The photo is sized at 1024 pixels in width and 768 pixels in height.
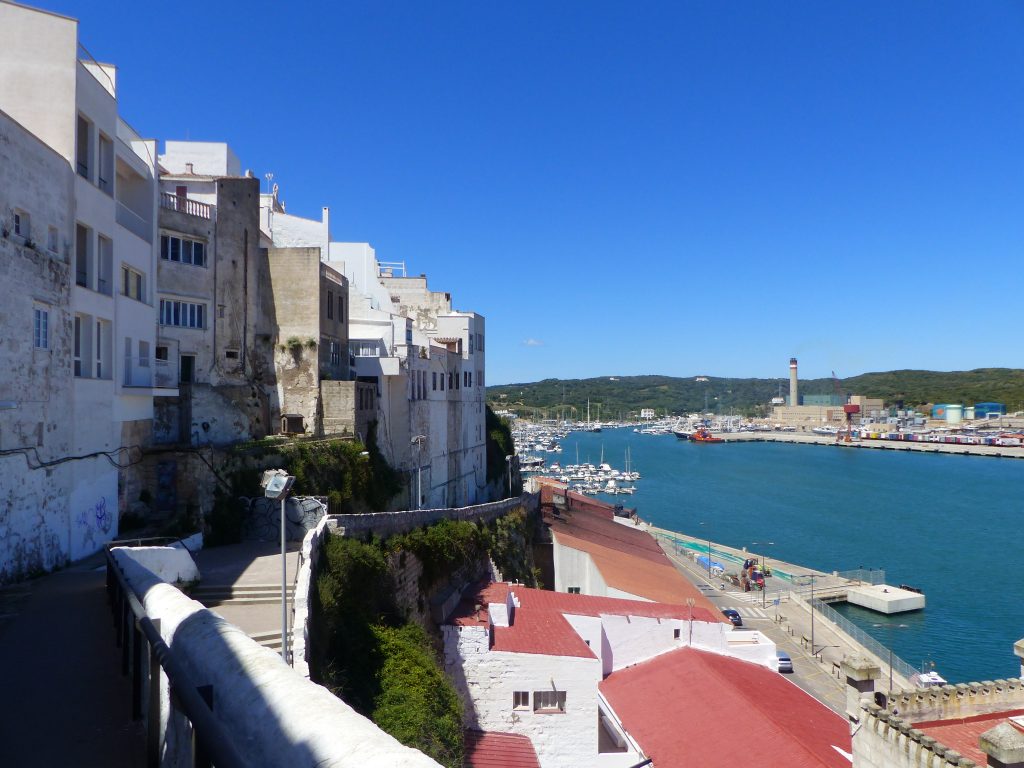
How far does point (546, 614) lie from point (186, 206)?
16619mm

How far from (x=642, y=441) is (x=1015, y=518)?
377 feet

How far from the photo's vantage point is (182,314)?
22125mm

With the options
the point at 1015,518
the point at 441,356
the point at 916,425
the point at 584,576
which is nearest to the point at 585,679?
the point at 584,576

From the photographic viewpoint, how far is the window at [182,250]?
70.8 ft

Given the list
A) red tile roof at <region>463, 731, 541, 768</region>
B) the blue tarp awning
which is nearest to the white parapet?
the blue tarp awning

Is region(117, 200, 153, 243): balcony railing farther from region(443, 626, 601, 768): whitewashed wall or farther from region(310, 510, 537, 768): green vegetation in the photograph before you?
region(443, 626, 601, 768): whitewashed wall

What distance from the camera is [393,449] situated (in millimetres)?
26953

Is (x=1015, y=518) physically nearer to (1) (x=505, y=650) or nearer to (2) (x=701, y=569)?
(2) (x=701, y=569)

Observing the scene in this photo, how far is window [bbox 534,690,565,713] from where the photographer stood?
1906 centimetres

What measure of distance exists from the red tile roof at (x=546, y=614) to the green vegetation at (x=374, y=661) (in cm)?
362

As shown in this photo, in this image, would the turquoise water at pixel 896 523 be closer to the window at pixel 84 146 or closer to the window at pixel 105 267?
the window at pixel 105 267

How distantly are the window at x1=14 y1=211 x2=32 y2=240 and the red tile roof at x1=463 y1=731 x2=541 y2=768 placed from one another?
14024 mm

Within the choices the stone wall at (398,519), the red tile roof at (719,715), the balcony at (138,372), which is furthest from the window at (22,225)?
the red tile roof at (719,715)

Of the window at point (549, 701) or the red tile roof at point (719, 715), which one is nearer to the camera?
the red tile roof at point (719, 715)
